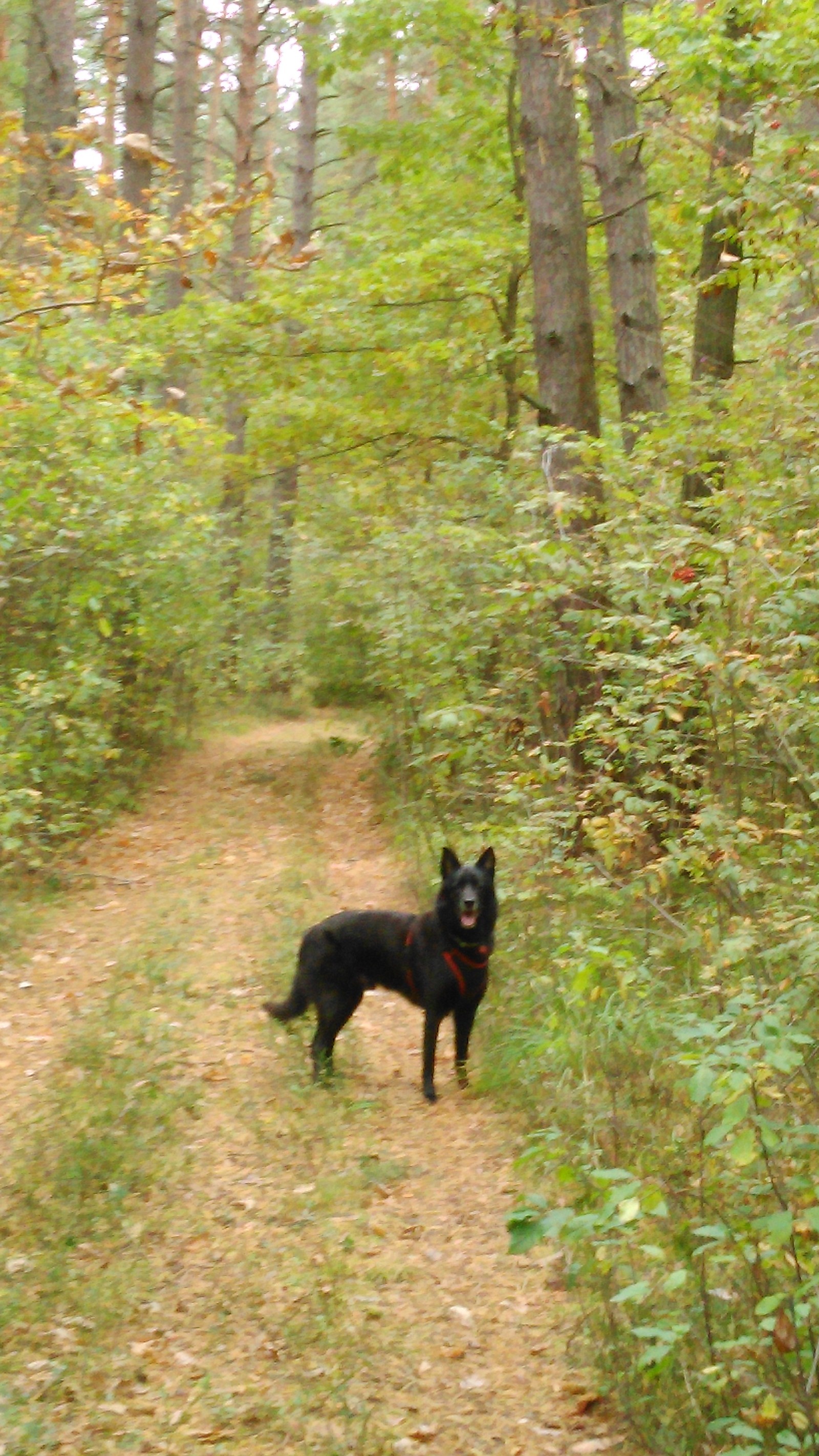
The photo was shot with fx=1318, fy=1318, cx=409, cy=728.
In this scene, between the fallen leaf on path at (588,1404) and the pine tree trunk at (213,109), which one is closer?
the fallen leaf on path at (588,1404)

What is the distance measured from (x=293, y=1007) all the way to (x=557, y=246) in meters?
5.82

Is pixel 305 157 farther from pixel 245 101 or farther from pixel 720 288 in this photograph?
pixel 720 288

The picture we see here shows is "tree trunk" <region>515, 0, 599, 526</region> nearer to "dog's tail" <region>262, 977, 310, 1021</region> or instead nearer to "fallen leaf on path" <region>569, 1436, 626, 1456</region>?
"dog's tail" <region>262, 977, 310, 1021</region>

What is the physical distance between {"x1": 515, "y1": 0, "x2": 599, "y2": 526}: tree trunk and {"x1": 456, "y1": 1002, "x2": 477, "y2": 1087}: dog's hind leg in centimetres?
411

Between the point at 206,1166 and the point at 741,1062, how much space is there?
3.49 metres

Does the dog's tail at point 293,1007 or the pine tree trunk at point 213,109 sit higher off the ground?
the pine tree trunk at point 213,109

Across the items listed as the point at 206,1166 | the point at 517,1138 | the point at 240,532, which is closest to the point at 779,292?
the point at 517,1138

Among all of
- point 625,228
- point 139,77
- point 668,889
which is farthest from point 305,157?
point 668,889

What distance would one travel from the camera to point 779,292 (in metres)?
8.32

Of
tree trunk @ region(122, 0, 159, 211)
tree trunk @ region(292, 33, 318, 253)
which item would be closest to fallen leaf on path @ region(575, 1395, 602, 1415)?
tree trunk @ region(122, 0, 159, 211)

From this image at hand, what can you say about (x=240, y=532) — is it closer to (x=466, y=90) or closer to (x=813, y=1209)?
(x=466, y=90)

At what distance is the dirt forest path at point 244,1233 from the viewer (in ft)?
13.7

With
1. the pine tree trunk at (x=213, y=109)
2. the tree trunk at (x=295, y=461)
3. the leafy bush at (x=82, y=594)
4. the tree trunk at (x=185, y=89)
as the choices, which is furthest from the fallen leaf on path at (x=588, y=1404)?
the pine tree trunk at (x=213, y=109)

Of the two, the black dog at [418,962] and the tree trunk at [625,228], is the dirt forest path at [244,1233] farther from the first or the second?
the tree trunk at [625,228]
